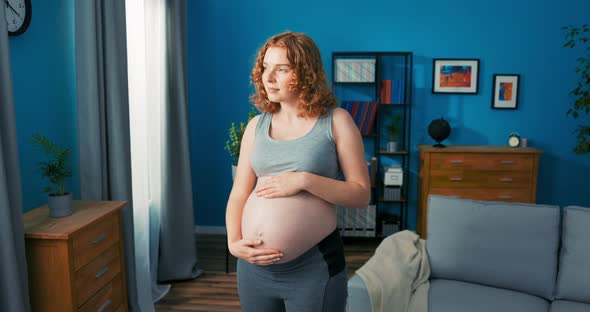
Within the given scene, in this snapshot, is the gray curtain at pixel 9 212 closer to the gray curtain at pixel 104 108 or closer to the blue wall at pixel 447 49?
the gray curtain at pixel 104 108

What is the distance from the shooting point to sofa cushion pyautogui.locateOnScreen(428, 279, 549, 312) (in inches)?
82.2

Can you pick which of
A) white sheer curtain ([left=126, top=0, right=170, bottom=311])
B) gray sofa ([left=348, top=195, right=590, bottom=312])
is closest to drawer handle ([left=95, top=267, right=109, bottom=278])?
white sheer curtain ([left=126, top=0, right=170, bottom=311])

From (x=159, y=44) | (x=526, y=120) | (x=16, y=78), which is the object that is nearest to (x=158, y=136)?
(x=159, y=44)

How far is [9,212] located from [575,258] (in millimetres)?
2404

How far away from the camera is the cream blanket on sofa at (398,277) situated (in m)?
2.10

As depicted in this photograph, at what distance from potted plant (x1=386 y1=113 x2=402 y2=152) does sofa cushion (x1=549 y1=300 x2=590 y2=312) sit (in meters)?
2.21

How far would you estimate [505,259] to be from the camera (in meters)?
2.26

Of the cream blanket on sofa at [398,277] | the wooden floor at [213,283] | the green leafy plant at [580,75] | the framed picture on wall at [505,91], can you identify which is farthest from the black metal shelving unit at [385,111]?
the cream blanket on sofa at [398,277]

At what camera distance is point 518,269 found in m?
2.24

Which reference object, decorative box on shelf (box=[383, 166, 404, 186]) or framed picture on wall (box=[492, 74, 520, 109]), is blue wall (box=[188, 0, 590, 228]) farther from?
decorative box on shelf (box=[383, 166, 404, 186])

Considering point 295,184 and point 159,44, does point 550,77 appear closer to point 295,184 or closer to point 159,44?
point 159,44

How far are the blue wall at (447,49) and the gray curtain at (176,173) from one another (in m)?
0.87

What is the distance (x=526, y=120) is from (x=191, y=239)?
319 cm

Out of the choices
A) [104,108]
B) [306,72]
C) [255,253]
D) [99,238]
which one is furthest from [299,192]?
[104,108]
